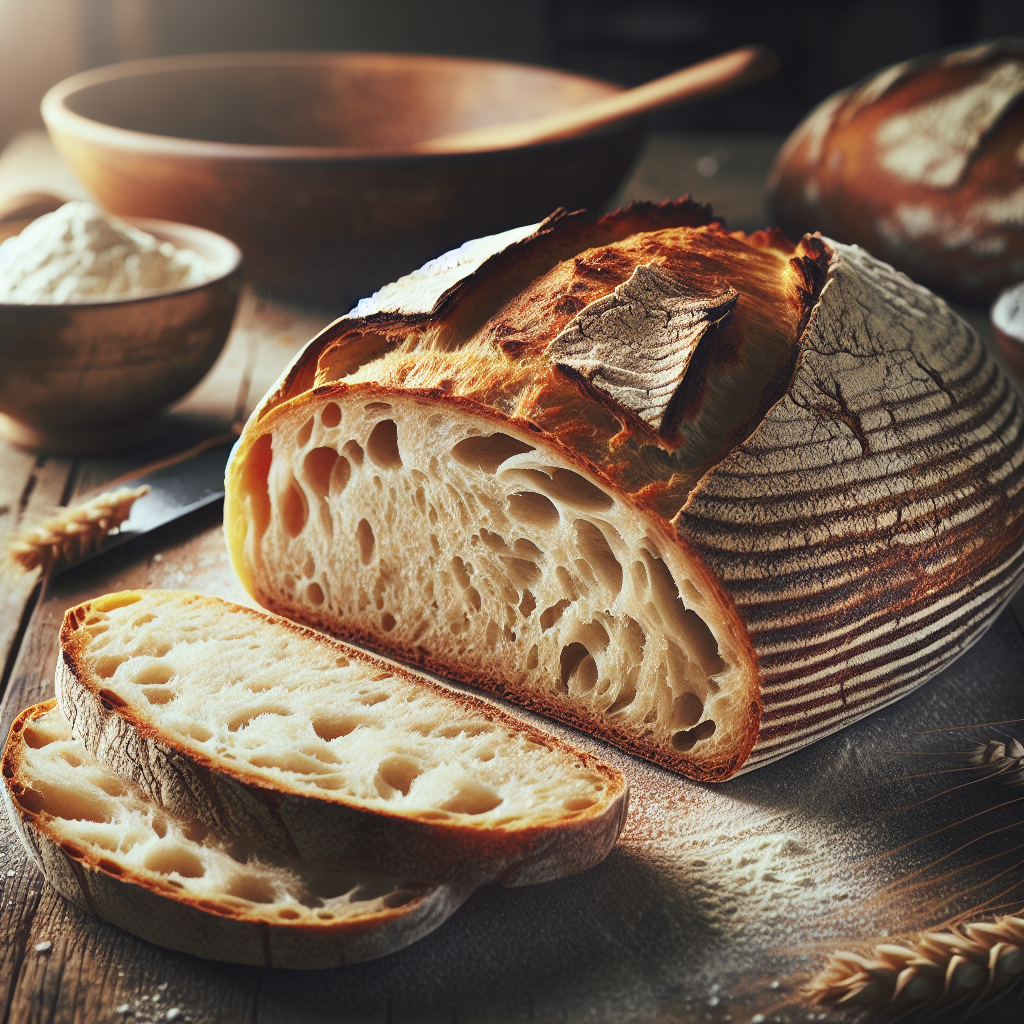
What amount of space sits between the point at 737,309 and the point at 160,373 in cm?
Result: 139

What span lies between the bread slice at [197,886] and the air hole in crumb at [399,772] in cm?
15

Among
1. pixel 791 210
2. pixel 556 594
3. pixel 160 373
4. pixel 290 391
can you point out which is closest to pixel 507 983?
pixel 556 594

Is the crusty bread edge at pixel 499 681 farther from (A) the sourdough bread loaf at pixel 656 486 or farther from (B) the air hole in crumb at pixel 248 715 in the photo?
(B) the air hole in crumb at pixel 248 715

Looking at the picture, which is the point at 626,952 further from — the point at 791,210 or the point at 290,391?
the point at 791,210

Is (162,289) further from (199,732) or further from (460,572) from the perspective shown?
(199,732)

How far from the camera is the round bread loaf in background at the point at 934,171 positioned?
3266 mm

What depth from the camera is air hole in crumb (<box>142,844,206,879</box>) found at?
1.38 m

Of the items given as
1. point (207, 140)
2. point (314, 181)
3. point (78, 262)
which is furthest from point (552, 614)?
point (207, 140)

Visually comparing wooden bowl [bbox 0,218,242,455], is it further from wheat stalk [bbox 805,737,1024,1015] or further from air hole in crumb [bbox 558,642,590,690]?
wheat stalk [bbox 805,737,1024,1015]

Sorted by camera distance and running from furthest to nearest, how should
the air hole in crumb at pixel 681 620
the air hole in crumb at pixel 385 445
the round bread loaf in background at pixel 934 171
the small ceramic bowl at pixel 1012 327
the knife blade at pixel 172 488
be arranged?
1. the round bread loaf in background at pixel 934 171
2. the small ceramic bowl at pixel 1012 327
3. the knife blade at pixel 172 488
4. the air hole in crumb at pixel 385 445
5. the air hole in crumb at pixel 681 620

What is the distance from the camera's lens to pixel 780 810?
162 centimetres

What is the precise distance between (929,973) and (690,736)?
51cm

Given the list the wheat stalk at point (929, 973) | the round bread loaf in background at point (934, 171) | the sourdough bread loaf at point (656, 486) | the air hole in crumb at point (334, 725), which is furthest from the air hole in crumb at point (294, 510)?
the round bread loaf in background at point (934, 171)

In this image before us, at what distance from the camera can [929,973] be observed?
1.26 meters
